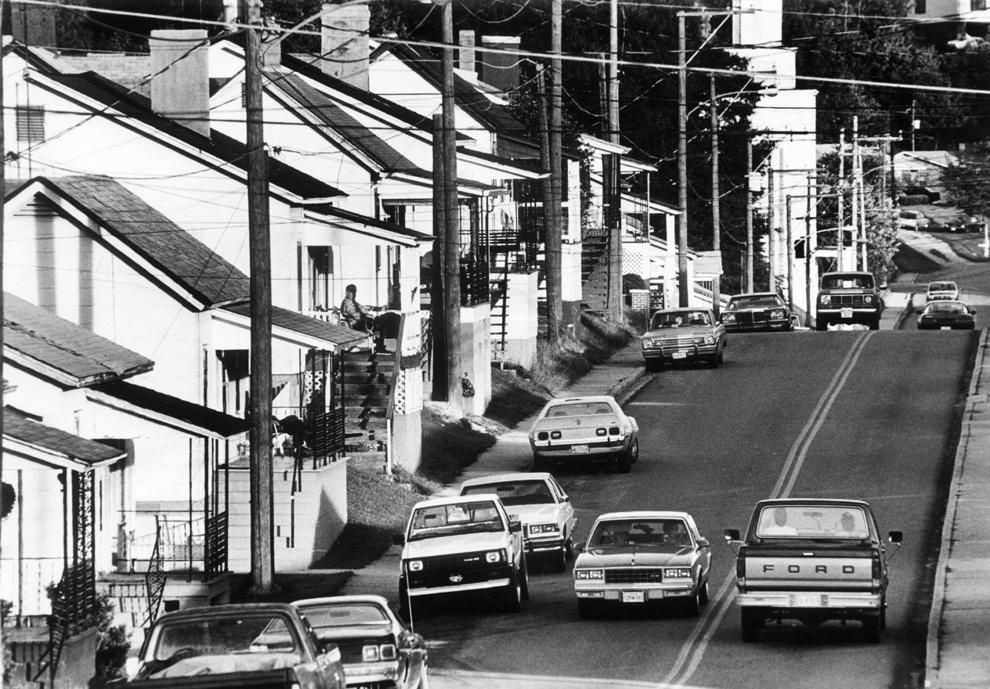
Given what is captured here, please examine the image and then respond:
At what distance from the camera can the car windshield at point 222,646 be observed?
17016mm

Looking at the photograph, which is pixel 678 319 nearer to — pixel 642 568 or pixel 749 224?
pixel 642 568

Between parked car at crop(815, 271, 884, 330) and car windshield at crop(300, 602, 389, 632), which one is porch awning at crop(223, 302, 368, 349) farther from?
parked car at crop(815, 271, 884, 330)

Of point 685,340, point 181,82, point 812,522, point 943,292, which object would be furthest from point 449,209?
point 943,292

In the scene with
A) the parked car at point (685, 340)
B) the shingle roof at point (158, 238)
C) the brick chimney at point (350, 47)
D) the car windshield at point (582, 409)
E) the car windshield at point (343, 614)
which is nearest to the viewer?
the car windshield at point (343, 614)

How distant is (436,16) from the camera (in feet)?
351

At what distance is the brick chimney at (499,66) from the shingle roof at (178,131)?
36493 mm

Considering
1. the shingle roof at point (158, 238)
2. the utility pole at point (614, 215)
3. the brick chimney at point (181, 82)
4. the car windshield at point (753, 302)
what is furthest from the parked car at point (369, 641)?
the car windshield at point (753, 302)

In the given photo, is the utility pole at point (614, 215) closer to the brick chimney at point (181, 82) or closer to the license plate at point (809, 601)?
the brick chimney at point (181, 82)

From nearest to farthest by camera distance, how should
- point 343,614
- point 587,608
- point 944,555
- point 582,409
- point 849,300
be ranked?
point 343,614 < point 587,608 < point 944,555 < point 582,409 < point 849,300

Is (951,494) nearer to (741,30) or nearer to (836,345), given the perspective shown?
(836,345)

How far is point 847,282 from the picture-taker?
72.3 meters

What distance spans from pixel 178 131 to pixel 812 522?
2021 cm

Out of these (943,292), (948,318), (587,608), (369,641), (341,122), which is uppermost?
(341,122)

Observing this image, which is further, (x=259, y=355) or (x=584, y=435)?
(x=584, y=435)
